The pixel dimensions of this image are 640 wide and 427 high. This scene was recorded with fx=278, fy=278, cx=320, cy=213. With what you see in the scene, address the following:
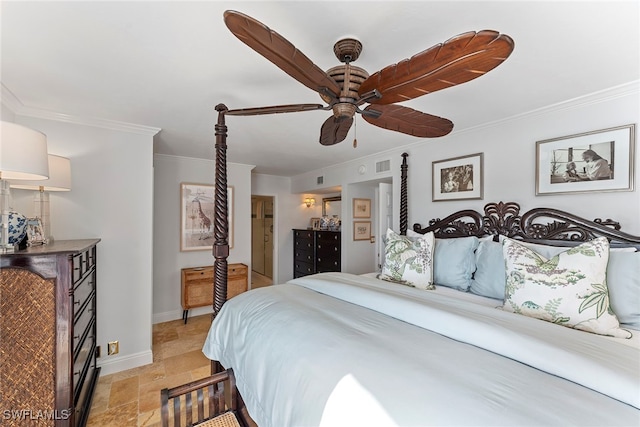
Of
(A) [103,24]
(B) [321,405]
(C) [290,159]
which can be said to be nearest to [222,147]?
(A) [103,24]

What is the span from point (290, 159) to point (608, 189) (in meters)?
3.32

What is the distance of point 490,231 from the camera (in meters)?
2.50

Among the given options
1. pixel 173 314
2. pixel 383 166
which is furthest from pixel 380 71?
pixel 173 314

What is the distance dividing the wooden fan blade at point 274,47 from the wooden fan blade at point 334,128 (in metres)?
0.27

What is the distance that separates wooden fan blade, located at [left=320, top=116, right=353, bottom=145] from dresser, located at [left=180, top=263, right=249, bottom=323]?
286 cm

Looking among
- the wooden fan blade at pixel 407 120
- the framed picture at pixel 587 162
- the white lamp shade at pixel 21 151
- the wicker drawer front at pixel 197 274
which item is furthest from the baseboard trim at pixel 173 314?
the framed picture at pixel 587 162

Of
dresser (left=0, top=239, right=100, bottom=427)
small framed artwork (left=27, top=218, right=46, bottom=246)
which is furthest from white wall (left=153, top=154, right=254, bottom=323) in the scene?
dresser (left=0, top=239, right=100, bottom=427)

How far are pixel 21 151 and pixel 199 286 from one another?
279 centimetres

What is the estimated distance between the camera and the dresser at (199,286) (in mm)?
3722

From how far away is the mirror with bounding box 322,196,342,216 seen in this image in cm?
588

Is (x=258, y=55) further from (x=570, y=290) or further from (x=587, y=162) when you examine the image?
(x=587, y=162)

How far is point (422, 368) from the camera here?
0.97 meters

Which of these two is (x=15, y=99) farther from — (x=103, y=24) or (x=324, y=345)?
(x=324, y=345)

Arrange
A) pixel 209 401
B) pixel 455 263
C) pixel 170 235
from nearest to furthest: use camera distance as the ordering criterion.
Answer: pixel 209 401 < pixel 455 263 < pixel 170 235
